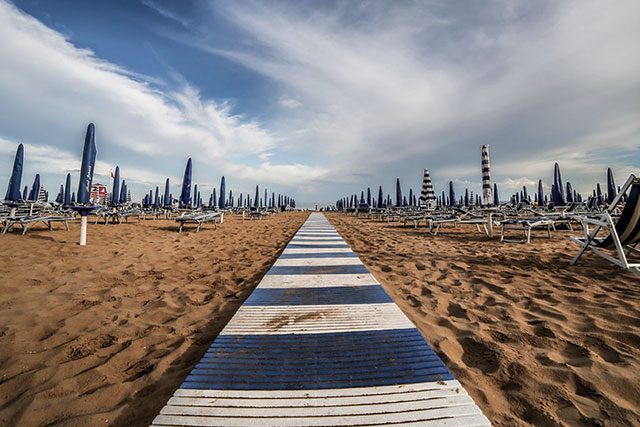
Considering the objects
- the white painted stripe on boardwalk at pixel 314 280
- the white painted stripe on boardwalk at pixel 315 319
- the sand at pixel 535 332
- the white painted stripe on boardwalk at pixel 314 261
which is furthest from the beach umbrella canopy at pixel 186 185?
the white painted stripe on boardwalk at pixel 315 319

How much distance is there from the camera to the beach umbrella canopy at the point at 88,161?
566cm

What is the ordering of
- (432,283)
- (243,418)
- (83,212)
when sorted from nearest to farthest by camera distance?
(243,418) < (432,283) < (83,212)

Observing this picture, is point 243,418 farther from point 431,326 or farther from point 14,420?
point 431,326

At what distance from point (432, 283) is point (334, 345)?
2097mm

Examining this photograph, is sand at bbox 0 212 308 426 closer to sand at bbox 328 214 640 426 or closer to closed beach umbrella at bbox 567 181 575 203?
sand at bbox 328 214 640 426

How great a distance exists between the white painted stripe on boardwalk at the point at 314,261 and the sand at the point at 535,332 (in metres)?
0.37

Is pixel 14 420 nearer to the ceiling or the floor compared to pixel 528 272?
nearer to the floor

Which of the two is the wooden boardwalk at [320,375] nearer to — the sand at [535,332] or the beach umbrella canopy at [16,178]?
the sand at [535,332]

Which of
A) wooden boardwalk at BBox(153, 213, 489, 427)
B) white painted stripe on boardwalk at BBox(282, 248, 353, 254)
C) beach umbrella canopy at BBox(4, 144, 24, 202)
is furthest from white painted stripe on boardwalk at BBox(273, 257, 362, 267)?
beach umbrella canopy at BBox(4, 144, 24, 202)

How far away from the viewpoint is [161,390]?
54.9 inches

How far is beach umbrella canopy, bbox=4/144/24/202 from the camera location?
7844 mm

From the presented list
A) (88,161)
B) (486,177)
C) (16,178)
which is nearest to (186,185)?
(16,178)

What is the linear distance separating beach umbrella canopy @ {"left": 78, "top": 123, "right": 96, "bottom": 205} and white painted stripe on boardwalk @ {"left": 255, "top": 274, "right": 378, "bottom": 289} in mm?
5280

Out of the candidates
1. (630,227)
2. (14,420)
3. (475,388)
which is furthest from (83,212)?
(630,227)
